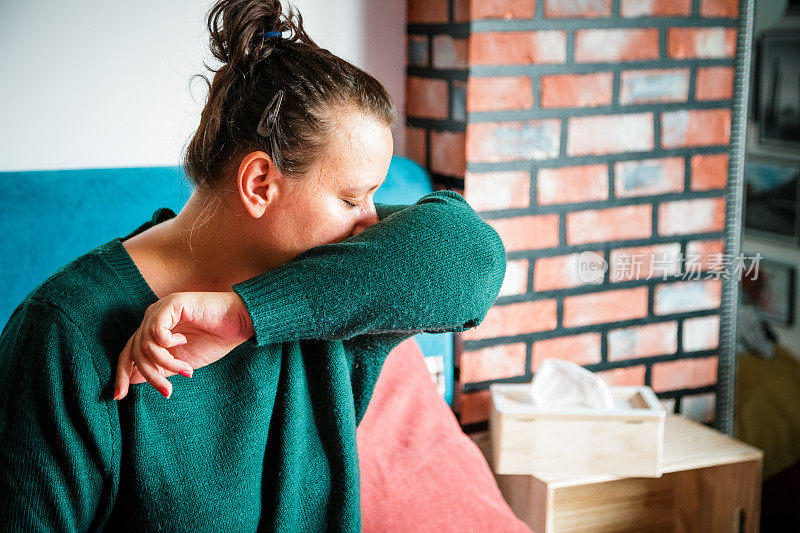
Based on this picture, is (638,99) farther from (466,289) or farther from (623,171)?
(466,289)

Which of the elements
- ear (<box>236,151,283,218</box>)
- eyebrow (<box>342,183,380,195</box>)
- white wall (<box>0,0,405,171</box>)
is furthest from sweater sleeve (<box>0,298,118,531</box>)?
white wall (<box>0,0,405,171</box>)

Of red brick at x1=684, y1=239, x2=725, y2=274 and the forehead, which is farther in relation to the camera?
red brick at x1=684, y1=239, x2=725, y2=274

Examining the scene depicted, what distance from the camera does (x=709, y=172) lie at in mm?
2012

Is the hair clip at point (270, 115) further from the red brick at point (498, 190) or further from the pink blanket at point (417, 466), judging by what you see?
the red brick at point (498, 190)

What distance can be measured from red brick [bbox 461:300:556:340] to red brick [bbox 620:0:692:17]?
69cm

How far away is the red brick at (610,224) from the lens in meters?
1.88

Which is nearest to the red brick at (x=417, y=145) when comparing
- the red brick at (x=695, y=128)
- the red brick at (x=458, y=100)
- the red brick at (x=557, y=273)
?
the red brick at (x=458, y=100)

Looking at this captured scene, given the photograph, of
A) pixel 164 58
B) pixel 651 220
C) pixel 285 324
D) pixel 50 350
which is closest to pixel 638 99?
pixel 651 220

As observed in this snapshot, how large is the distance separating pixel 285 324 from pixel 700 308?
152 centimetres

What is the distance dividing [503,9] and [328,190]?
95cm

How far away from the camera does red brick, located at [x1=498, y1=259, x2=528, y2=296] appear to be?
71.9 inches

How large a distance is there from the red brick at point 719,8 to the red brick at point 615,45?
146mm

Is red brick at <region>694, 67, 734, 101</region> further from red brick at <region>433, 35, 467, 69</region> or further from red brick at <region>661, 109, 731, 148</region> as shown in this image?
red brick at <region>433, 35, 467, 69</region>

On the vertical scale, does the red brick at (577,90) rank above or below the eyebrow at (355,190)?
above
